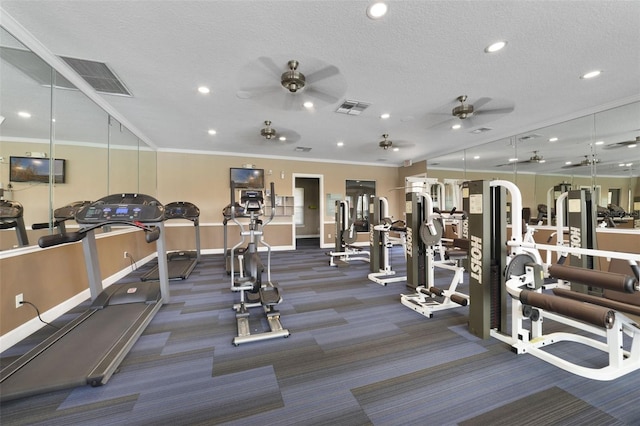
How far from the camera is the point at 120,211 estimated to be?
2.77 metres

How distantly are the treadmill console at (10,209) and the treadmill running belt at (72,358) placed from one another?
1284mm

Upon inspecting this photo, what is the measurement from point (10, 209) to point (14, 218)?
10cm

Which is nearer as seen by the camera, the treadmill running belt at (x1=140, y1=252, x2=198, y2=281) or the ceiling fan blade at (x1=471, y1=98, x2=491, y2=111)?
the ceiling fan blade at (x1=471, y1=98, x2=491, y2=111)

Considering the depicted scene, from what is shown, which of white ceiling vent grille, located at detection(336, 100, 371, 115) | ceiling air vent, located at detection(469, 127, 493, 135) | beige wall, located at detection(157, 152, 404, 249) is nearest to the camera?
white ceiling vent grille, located at detection(336, 100, 371, 115)

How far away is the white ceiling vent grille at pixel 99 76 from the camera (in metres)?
2.82

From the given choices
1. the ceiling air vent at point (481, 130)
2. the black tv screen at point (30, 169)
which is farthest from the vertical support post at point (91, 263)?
the ceiling air vent at point (481, 130)

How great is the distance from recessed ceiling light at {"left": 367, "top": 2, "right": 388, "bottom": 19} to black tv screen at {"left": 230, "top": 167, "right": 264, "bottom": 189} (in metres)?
5.80

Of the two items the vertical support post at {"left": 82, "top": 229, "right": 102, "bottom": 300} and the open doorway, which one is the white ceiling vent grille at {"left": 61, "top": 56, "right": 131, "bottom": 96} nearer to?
the vertical support post at {"left": 82, "top": 229, "right": 102, "bottom": 300}

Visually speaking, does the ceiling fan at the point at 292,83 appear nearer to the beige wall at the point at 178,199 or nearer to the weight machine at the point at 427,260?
the weight machine at the point at 427,260

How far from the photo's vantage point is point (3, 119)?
93.0 inches

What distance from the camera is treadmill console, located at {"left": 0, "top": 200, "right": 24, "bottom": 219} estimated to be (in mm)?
2396

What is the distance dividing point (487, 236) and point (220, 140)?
5827 millimetres

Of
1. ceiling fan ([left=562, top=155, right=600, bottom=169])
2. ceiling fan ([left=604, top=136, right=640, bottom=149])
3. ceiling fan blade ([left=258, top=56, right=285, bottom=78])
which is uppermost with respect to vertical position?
ceiling fan blade ([left=258, top=56, right=285, bottom=78])

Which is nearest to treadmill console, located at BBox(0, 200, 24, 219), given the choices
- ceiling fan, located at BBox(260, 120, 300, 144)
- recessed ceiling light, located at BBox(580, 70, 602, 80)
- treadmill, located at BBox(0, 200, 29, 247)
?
treadmill, located at BBox(0, 200, 29, 247)
